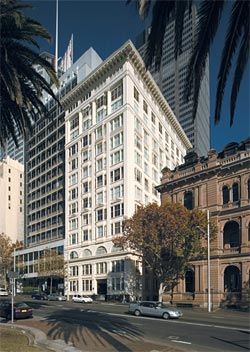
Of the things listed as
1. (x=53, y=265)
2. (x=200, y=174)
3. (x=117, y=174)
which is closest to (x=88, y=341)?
(x=200, y=174)

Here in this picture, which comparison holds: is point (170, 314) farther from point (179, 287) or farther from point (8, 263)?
point (8, 263)

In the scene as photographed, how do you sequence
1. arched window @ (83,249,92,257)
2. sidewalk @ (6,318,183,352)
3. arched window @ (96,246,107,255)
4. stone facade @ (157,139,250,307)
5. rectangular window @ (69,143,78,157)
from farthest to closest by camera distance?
rectangular window @ (69,143,78,157)
arched window @ (83,249,92,257)
arched window @ (96,246,107,255)
stone facade @ (157,139,250,307)
sidewalk @ (6,318,183,352)

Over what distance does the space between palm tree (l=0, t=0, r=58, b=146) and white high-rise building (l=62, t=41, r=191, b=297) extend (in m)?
63.1

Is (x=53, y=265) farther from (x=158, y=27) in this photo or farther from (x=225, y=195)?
(x=158, y=27)

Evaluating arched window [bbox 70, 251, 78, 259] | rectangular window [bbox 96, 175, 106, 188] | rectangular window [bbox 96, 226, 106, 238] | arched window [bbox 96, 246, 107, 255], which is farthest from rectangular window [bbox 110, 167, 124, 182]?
arched window [bbox 70, 251, 78, 259]

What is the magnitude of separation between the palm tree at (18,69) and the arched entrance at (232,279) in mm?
43585

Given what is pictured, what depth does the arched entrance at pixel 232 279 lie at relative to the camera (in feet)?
205

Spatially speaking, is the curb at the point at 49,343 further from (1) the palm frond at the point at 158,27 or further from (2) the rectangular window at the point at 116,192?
(2) the rectangular window at the point at 116,192

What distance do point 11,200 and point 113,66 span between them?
96510 millimetres

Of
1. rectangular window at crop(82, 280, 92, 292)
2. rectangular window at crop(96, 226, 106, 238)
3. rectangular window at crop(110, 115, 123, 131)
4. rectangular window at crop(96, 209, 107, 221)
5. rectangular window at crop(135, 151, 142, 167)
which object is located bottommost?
rectangular window at crop(82, 280, 92, 292)

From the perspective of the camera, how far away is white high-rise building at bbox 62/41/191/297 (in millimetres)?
91625

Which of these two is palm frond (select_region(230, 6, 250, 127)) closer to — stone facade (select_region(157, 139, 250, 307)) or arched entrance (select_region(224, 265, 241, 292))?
stone facade (select_region(157, 139, 250, 307))

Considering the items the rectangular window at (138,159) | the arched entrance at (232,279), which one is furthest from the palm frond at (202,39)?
the rectangular window at (138,159)

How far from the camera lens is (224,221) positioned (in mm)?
64625
